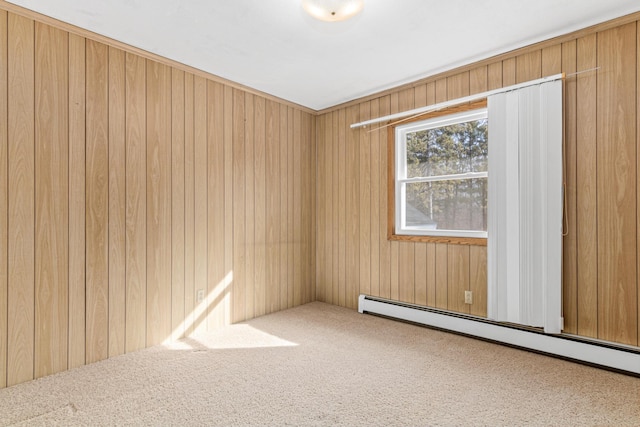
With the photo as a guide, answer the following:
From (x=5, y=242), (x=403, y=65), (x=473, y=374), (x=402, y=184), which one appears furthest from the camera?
(x=402, y=184)

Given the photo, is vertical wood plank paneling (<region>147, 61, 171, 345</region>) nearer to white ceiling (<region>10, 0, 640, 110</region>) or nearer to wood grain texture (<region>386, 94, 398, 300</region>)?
white ceiling (<region>10, 0, 640, 110</region>)

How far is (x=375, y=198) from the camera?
145 inches

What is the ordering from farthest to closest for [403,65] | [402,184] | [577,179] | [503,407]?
[402,184], [403,65], [577,179], [503,407]

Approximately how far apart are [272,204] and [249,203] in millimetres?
309

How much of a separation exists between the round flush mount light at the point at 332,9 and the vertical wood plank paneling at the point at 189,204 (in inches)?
58.6

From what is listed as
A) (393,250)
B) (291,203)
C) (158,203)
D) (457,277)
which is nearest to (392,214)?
(393,250)

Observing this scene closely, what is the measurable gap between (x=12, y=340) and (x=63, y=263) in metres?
0.52

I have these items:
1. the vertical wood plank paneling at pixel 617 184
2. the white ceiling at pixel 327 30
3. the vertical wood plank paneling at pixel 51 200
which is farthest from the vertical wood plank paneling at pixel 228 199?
the vertical wood plank paneling at pixel 617 184

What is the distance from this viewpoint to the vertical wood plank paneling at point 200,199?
3.09 meters

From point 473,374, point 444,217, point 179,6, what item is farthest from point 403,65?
point 473,374

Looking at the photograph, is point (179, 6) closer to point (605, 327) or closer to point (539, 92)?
point (539, 92)

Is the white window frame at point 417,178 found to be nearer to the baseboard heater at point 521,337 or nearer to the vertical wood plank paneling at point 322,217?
the baseboard heater at point 521,337

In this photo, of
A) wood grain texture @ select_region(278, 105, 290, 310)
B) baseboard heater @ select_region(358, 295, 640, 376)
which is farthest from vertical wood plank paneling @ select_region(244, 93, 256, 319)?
baseboard heater @ select_region(358, 295, 640, 376)

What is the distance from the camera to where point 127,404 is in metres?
1.94
